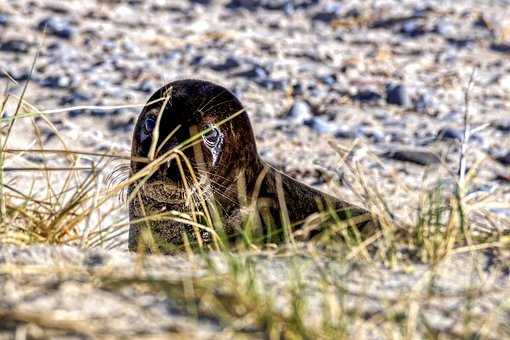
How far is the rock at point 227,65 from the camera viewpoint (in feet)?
23.9

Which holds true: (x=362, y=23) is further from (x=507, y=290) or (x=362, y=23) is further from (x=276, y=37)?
(x=507, y=290)

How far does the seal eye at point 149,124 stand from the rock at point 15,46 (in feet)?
13.0

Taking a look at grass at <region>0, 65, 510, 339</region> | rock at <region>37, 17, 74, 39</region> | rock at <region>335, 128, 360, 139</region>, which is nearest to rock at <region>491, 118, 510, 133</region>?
rock at <region>335, 128, 360, 139</region>

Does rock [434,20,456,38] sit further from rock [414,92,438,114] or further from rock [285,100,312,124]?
rock [285,100,312,124]

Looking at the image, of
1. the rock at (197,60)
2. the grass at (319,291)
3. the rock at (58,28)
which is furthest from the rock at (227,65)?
the grass at (319,291)

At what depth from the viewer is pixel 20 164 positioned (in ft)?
14.8

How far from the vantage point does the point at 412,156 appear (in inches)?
233

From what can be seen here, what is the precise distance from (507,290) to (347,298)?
44 centimetres

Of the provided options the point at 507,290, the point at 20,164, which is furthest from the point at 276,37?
the point at 507,290

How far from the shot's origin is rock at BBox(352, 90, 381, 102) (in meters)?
6.84

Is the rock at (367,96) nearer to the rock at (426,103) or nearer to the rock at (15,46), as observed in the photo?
the rock at (426,103)

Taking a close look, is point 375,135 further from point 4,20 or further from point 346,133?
point 4,20

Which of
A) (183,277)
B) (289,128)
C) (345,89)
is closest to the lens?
(183,277)

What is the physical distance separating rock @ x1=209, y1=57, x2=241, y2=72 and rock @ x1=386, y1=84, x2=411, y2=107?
1.21 metres
